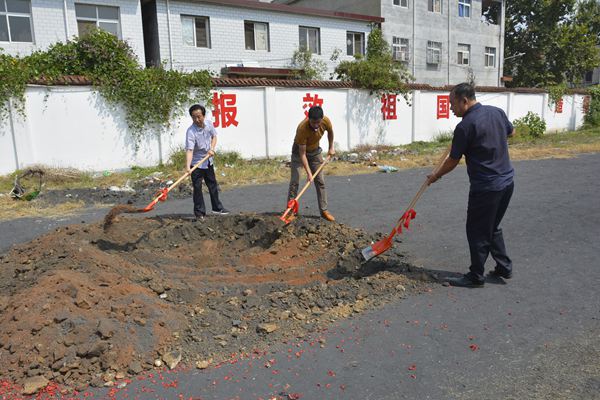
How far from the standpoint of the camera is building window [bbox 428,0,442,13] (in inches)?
915

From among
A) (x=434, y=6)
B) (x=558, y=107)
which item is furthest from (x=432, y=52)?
(x=558, y=107)

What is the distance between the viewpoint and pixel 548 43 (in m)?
28.5

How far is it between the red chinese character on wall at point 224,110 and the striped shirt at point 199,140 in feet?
19.1

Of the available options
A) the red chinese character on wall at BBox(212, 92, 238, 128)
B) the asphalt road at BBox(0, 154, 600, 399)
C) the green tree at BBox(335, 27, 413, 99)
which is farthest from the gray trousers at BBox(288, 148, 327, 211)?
the green tree at BBox(335, 27, 413, 99)

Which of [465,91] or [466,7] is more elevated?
[466,7]

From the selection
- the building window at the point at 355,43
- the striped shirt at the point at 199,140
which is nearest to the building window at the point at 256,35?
the building window at the point at 355,43

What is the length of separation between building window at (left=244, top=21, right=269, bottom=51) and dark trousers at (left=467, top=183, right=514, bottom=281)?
49.9 feet

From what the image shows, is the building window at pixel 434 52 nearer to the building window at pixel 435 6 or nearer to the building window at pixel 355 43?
the building window at pixel 435 6

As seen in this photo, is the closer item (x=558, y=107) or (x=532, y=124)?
(x=532, y=124)

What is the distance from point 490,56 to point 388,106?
48.8 feet

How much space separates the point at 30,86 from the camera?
9492 millimetres

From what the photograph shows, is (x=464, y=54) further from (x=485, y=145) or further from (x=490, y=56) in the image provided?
(x=485, y=145)

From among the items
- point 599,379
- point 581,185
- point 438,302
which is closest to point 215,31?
point 581,185

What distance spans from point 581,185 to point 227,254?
682cm
